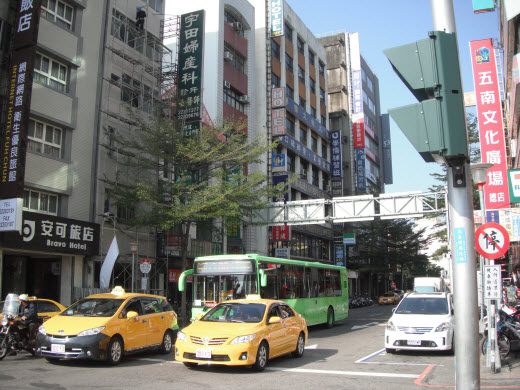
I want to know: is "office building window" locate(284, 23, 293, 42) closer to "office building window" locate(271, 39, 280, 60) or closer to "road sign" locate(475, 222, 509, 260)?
"office building window" locate(271, 39, 280, 60)

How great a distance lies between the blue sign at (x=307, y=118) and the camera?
44.7 metres

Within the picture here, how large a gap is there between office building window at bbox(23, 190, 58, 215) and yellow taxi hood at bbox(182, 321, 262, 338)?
11.9 meters

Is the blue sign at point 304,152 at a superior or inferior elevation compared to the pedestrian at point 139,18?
inferior

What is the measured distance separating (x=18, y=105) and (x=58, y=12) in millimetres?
6362

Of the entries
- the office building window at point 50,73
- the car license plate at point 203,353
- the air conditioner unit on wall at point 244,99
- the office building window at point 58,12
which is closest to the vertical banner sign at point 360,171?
the air conditioner unit on wall at point 244,99

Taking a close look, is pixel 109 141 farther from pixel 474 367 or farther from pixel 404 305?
pixel 474 367

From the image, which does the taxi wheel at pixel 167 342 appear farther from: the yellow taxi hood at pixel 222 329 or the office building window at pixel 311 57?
the office building window at pixel 311 57

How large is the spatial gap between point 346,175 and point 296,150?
1808 centimetres

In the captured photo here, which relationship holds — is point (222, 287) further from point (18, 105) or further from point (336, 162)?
point (336, 162)

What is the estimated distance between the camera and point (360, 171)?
195ft

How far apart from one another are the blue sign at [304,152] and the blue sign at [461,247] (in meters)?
38.1

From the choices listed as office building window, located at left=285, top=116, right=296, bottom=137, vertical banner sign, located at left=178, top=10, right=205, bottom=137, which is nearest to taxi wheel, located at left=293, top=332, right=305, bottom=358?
vertical banner sign, located at left=178, top=10, right=205, bottom=137

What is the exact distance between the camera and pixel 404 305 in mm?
14484

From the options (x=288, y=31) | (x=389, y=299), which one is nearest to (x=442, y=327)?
(x=288, y=31)
